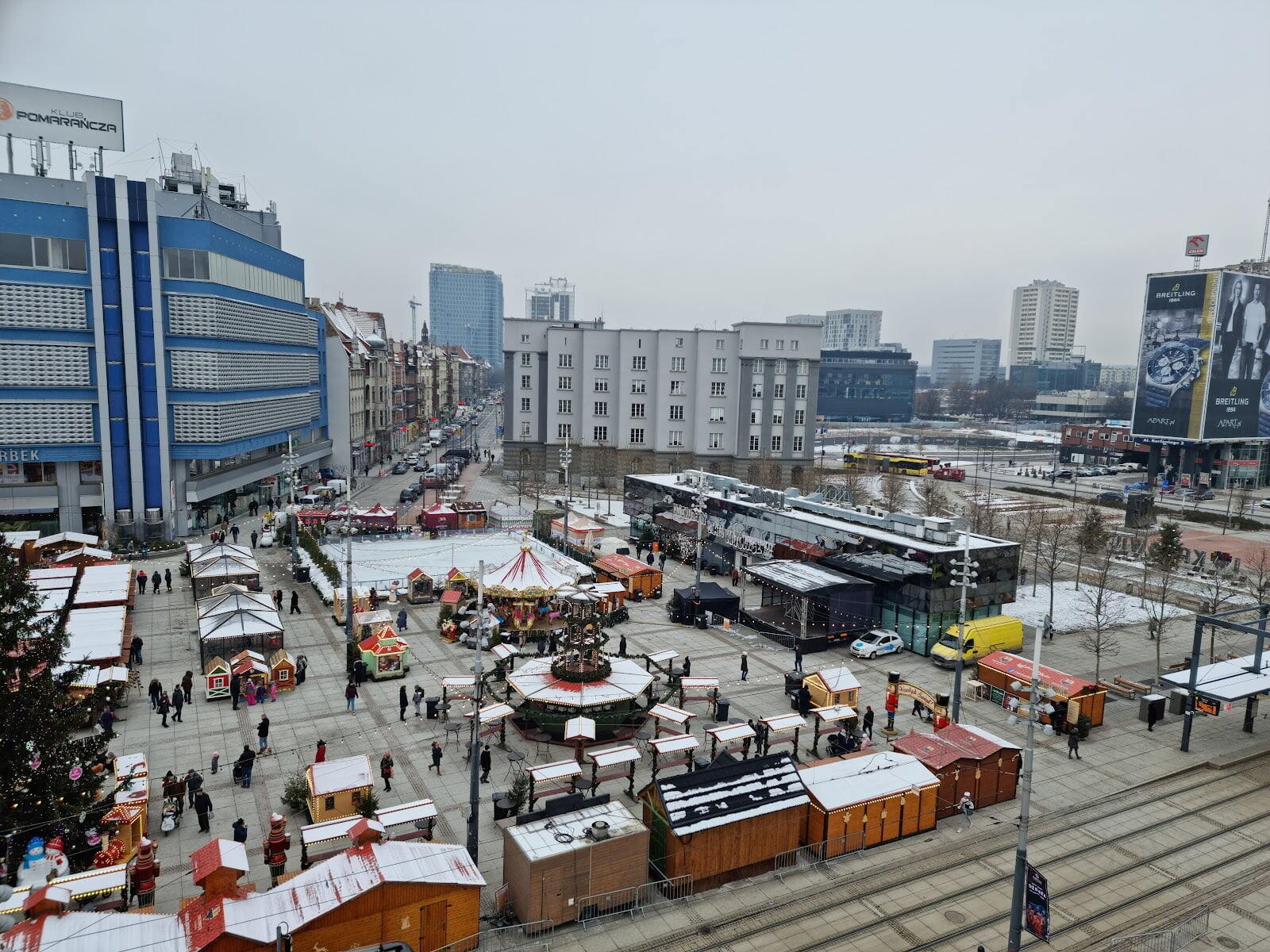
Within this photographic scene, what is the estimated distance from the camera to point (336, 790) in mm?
20234

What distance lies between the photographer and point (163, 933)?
14.0 meters

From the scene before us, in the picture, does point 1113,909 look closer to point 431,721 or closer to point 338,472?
point 431,721

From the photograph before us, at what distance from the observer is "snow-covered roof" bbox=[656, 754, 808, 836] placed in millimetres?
18578

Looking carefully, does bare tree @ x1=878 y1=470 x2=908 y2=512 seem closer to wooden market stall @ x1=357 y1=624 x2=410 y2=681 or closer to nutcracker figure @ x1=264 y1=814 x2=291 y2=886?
wooden market stall @ x1=357 y1=624 x2=410 y2=681

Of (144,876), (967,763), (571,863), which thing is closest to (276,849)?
(144,876)

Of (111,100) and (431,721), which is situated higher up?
(111,100)

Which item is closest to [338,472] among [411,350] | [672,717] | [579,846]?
[411,350]

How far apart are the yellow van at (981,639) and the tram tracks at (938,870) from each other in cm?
965

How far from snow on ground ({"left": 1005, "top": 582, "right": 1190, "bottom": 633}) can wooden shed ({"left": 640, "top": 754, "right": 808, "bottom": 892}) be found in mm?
25096

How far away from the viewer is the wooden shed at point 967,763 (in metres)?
22.0

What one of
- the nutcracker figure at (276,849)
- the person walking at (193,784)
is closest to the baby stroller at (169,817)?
the person walking at (193,784)

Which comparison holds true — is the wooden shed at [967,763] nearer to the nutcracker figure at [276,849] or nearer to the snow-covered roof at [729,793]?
the snow-covered roof at [729,793]

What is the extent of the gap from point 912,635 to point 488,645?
62.2ft

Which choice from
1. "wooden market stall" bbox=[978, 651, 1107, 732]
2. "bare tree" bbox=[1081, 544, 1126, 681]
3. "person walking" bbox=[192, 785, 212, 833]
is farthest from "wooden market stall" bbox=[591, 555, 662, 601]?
"person walking" bbox=[192, 785, 212, 833]
